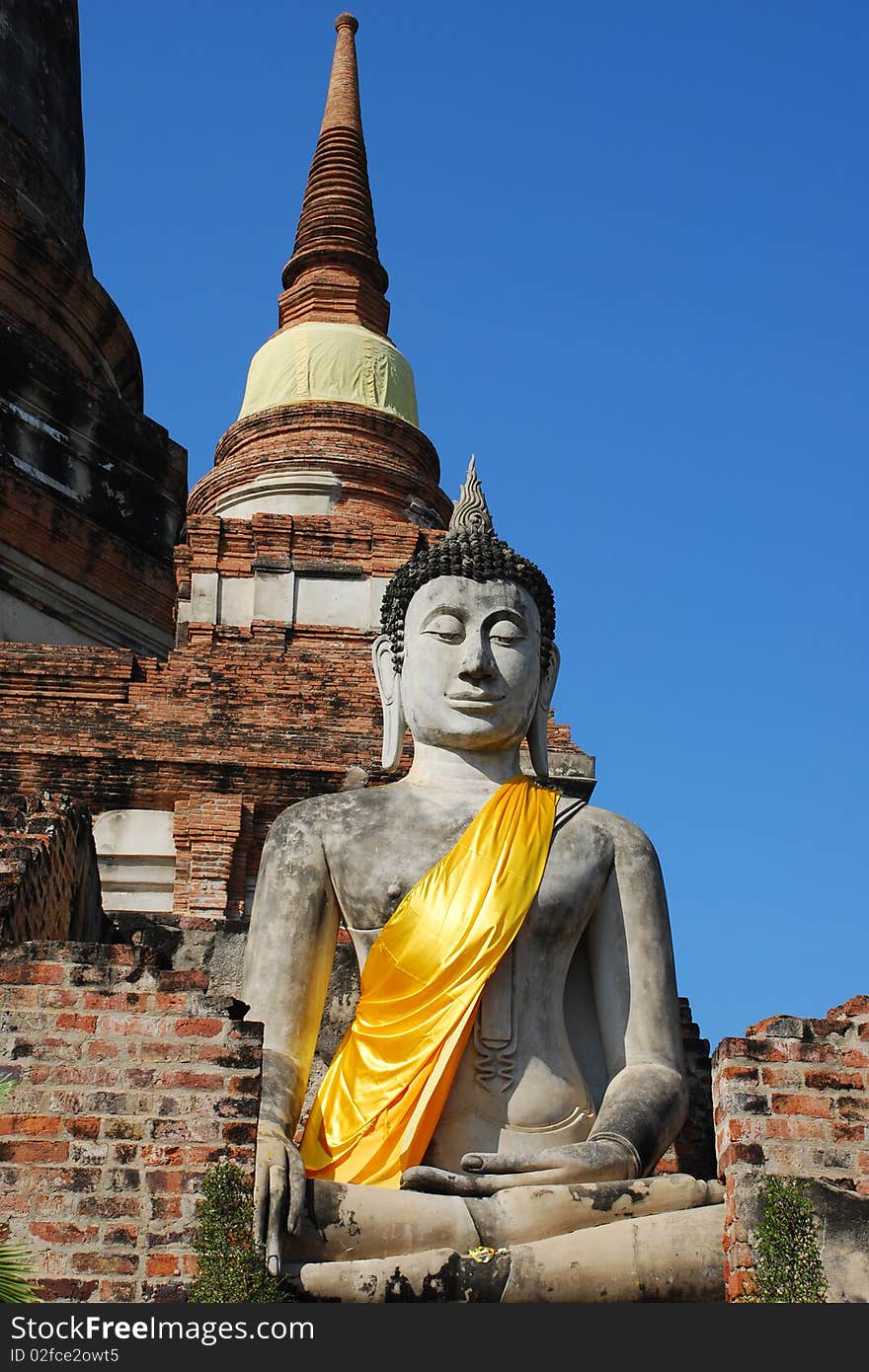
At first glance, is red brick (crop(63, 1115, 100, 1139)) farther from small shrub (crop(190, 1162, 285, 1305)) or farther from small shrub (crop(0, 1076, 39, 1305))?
small shrub (crop(190, 1162, 285, 1305))

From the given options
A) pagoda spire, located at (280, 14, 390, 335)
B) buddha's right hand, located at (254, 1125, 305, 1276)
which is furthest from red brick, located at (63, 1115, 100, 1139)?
pagoda spire, located at (280, 14, 390, 335)

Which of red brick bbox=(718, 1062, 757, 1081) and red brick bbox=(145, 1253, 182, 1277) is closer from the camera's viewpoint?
red brick bbox=(145, 1253, 182, 1277)

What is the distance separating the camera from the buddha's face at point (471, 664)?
7.82 m

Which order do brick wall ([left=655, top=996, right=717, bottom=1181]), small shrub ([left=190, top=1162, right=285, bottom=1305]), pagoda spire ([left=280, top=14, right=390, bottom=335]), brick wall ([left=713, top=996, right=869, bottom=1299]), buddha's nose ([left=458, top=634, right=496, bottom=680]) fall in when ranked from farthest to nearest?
1. pagoda spire ([left=280, top=14, right=390, bottom=335])
2. brick wall ([left=655, top=996, right=717, bottom=1181])
3. buddha's nose ([left=458, top=634, right=496, bottom=680])
4. brick wall ([left=713, top=996, right=869, bottom=1299])
5. small shrub ([left=190, top=1162, right=285, bottom=1305])

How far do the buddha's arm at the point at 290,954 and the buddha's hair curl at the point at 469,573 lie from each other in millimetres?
1027

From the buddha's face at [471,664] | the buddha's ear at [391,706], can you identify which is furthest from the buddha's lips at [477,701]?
the buddha's ear at [391,706]

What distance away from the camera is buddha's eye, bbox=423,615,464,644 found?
7.92 m

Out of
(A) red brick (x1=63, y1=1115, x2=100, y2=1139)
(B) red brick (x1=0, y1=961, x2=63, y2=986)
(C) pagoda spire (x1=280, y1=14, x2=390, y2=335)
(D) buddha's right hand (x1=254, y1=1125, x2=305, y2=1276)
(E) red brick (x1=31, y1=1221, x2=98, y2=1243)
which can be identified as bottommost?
(E) red brick (x1=31, y1=1221, x2=98, y2=1243)

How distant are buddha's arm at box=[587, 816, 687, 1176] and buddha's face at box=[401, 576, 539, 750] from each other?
2.12 feet

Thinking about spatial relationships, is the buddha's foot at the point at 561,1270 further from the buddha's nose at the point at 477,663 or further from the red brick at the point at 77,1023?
the buddha's nose at the point at 477,663

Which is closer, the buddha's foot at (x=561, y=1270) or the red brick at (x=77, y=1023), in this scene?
the buddha's foot at (x=561, y=1270)

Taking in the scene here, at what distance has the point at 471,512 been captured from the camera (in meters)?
8.48

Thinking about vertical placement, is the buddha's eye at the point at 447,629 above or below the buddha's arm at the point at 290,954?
above

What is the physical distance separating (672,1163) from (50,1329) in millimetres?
3152
